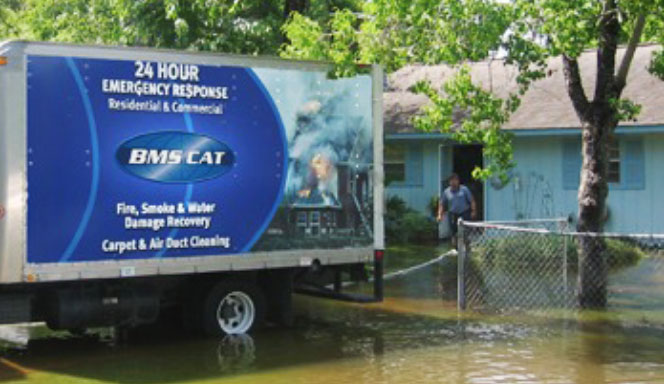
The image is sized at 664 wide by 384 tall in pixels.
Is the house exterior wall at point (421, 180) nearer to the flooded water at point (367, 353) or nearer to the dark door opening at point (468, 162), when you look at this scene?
the dark door opening at point (468, 162)

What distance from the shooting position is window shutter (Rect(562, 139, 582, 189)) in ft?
69.5

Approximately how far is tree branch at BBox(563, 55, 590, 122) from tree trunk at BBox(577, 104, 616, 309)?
0.41 feet

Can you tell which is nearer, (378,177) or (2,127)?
(2,127)

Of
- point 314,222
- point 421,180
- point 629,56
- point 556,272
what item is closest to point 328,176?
point 314,222

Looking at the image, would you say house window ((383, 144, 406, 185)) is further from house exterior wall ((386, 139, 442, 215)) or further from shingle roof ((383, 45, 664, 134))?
shingle roof ((383, 45, 664, 134))

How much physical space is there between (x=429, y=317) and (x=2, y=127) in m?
5.92

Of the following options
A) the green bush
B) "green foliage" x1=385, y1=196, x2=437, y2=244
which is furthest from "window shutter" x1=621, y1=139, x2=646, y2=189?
"green foliage" x1=385, y1=196, x2=437, y2=244

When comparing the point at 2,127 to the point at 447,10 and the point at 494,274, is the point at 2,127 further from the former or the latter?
the point at 494,274

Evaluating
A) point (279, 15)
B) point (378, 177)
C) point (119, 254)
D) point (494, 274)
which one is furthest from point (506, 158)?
point (279, 15)

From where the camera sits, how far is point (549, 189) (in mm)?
21672

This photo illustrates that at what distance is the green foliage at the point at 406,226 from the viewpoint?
22469 mm

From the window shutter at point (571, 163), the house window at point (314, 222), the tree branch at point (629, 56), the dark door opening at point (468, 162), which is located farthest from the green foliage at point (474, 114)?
the dark door opening at point (468, 162)

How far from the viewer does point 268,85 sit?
10938mm

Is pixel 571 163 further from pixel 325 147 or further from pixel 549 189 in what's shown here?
pixel 325 147
